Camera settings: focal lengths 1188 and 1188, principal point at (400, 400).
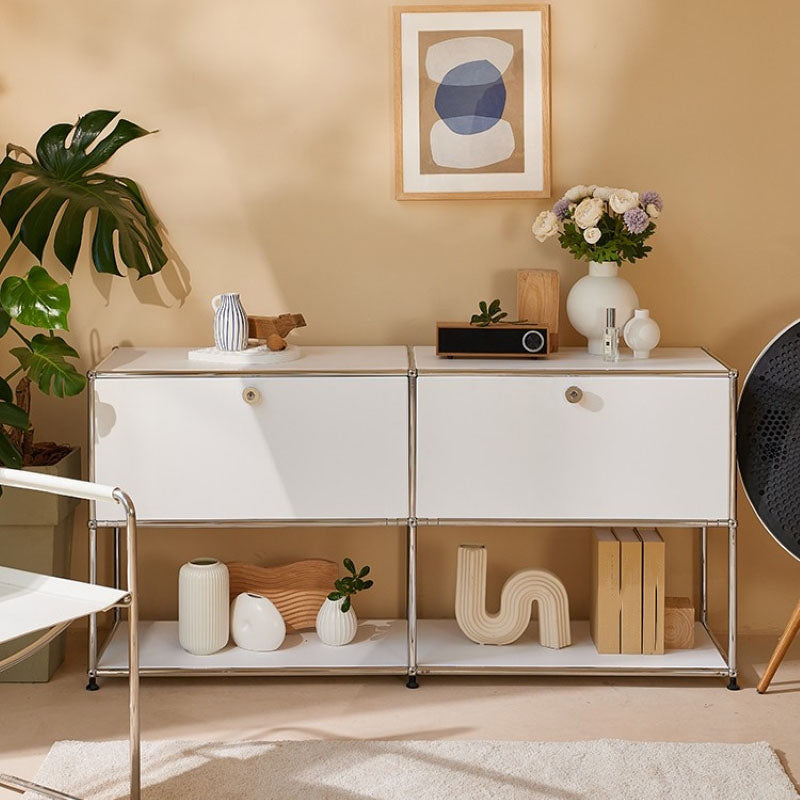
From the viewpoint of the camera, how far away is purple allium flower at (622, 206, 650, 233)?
280 cm

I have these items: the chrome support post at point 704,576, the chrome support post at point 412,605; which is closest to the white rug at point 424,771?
the chrome support post at point 412,605

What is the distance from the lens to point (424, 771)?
7.73 ft

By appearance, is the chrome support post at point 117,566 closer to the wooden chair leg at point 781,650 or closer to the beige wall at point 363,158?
the beige wall at point 363,158

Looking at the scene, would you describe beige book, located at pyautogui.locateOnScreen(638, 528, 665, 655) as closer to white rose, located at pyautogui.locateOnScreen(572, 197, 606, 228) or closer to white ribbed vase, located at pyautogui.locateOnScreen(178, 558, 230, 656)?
white rose, located at pyautogui.locateOnScreen(572, 197, 606, 228)

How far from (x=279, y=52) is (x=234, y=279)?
585 mm

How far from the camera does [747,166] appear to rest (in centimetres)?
302

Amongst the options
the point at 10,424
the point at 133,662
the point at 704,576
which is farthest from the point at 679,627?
the point at 10,424

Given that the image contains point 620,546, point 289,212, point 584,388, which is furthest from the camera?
point 289,212

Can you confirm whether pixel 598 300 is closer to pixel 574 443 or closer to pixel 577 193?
pixel 577 193

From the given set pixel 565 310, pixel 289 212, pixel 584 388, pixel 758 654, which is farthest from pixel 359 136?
pixel 758 654

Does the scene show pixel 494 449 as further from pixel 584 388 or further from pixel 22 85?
pixel 22 85

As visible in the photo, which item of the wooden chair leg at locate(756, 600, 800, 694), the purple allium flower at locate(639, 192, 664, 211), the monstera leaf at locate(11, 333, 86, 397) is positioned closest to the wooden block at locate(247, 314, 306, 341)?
the monstera leaf at locate(11, 333, 86, 397)

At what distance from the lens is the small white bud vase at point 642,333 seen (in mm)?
2781

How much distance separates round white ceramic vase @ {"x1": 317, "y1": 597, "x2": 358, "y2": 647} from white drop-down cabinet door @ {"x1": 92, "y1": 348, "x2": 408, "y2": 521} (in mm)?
299
